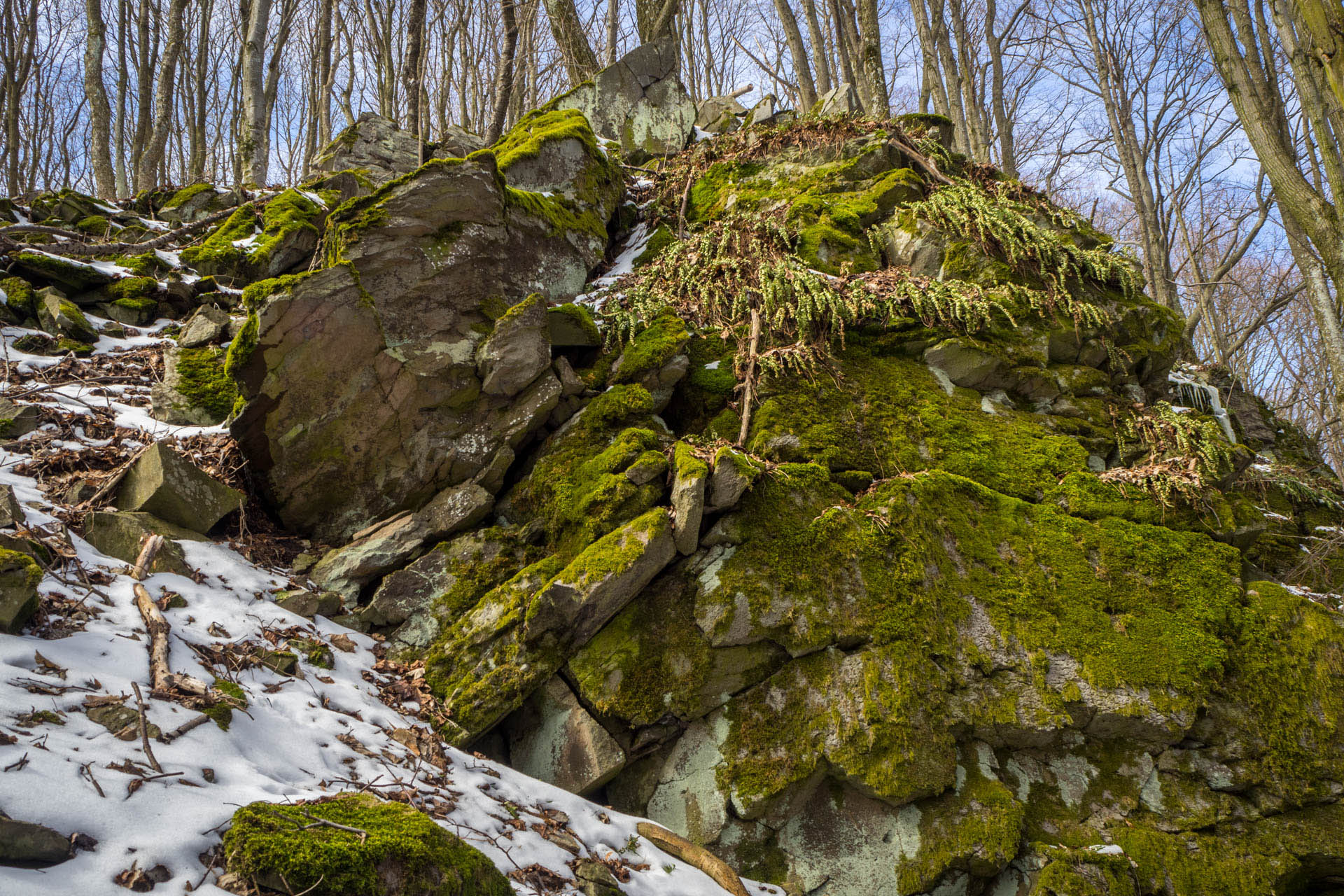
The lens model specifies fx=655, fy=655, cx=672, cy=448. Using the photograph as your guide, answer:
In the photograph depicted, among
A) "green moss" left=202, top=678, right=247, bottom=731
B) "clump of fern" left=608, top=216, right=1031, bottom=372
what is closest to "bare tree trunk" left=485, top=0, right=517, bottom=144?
"clump of fern" left=608, top=216, right=1031, bottom=372

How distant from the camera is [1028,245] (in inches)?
261

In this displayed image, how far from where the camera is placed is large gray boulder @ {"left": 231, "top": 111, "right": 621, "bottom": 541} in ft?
17.7

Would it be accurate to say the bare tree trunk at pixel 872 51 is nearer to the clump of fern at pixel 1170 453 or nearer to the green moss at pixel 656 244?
the green moss at pixel 656 244

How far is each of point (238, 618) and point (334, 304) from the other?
8.71 feet

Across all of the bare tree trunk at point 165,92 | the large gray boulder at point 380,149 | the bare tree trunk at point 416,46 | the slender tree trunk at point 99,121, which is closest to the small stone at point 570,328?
the bare tree trunk at point 416,46

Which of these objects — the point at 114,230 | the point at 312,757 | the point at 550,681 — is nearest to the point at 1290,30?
the point at 550,681

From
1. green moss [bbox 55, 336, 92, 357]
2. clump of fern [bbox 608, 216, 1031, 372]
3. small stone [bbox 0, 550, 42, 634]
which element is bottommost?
small stone [bbox 0, 550, 42, 634]

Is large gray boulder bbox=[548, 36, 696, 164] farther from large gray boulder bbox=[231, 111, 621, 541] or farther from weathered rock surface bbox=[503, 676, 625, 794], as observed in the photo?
weathered rock surface bbox=[503, 676, 625, 794]

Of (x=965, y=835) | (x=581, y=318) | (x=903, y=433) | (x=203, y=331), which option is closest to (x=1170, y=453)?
(x=903, y=433)

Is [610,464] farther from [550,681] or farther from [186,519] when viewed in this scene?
[186,519]

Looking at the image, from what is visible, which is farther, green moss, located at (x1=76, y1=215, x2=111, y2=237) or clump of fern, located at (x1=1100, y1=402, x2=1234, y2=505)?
green moss, located at (x1=76, y1=215, x2=111, y2=237)

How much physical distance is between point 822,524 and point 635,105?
9.39 metres

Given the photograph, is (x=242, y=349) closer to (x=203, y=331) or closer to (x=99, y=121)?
(x=203, y=331)

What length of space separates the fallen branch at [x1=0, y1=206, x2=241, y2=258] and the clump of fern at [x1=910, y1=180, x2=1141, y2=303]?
9367 millimetres
